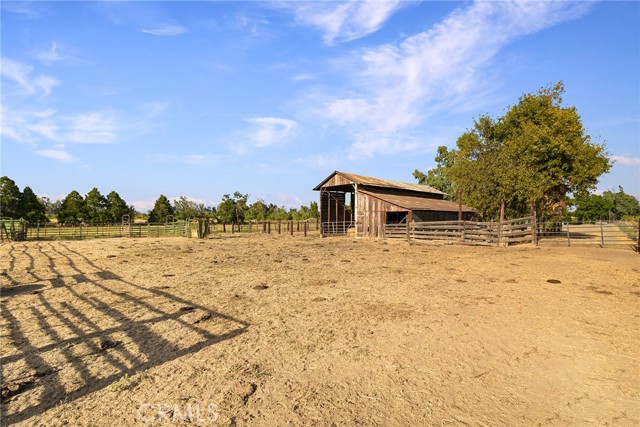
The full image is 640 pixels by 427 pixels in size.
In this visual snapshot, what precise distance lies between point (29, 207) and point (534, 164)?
2480 inches

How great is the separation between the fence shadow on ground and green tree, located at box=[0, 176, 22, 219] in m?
50.7

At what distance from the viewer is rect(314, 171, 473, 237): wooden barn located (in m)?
27.5

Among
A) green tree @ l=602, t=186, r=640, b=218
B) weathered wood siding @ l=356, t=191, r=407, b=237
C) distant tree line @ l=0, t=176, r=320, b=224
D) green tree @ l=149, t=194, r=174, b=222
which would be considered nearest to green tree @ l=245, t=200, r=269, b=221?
distant tree line @ l=0, t=176, r=320, b=224

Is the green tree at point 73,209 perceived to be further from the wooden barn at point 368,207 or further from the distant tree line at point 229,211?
the wooden barn at point 368,207

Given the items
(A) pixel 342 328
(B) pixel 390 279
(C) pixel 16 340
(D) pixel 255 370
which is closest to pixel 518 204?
(B) pixel 390 279

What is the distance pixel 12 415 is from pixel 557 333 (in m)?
7.11

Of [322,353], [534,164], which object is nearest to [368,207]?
[534,164]

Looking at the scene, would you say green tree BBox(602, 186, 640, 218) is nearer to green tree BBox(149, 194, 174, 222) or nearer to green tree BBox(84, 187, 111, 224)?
green tree BBox(149, 194, 174, 222)

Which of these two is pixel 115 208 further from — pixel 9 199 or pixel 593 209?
pixel 593 209

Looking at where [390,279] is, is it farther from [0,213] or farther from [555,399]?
[0,213]

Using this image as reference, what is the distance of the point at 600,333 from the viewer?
5.14 m

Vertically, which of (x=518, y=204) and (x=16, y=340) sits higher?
(x=518, y=204)

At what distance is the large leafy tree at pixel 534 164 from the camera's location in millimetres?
25891

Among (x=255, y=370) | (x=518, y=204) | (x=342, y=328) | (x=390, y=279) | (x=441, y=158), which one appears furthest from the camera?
(x=441, y=158)
